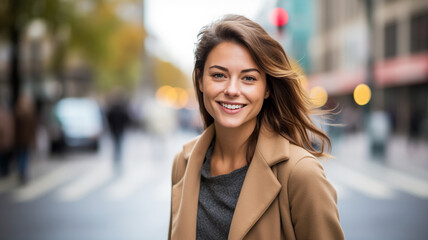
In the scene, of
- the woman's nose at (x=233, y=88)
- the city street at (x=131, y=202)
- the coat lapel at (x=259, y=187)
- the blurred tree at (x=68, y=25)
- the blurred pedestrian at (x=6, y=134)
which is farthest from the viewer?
the blurred tree at (x=68, y=25)

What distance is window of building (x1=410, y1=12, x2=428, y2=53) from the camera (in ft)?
81.1

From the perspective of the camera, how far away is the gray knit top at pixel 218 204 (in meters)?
2.01

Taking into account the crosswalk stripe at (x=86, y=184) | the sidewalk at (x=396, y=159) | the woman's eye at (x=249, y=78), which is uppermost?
the woman's eye at (x=249, y=78)

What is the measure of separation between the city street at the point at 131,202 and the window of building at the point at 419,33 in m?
13.9

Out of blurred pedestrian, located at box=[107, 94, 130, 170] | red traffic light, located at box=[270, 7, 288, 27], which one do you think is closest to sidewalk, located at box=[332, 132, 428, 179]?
red traffic light, located at box=[270, 7, 288, 27]

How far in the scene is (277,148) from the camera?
1946 millimetres

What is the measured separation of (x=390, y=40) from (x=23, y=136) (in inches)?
996

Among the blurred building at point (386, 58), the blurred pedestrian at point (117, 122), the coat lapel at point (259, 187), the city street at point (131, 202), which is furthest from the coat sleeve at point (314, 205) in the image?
the blurred building at point (386, 58)

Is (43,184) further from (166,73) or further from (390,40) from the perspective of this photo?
(166,73)

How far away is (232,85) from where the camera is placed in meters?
1.97

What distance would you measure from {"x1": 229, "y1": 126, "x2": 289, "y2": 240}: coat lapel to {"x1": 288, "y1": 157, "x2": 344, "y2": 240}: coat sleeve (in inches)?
4.4

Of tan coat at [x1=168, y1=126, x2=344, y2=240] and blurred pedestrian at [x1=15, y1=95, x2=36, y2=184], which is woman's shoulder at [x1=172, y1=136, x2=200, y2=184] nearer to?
tan coat at [x1=168, y1=126, x2=344, y2=240]

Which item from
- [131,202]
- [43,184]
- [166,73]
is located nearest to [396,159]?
[131,202]

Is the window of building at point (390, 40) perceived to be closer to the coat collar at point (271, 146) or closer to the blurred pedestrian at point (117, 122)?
the blurred pedestrian at point (117, 122)
